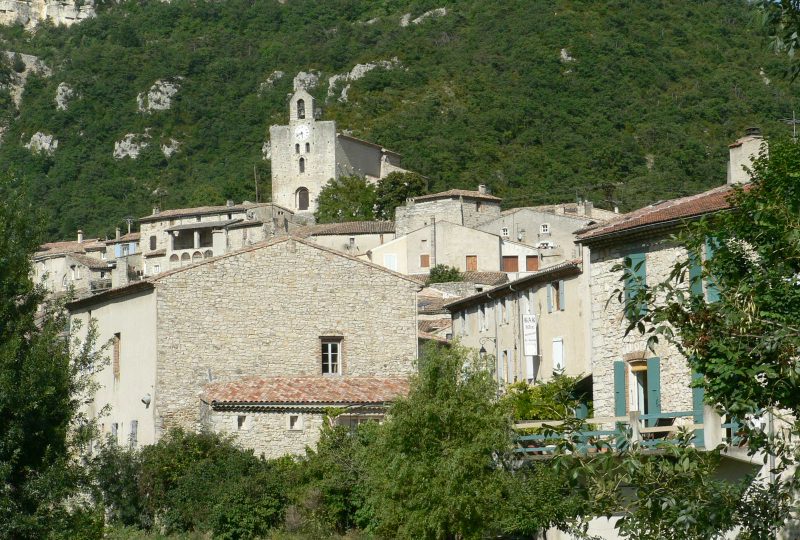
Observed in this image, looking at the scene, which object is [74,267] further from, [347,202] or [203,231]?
[347,202]

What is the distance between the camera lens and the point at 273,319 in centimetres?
3859

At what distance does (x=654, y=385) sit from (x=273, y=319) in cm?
1279

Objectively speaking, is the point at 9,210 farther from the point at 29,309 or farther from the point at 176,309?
the point at 176,309

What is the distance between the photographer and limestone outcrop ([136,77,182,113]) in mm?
155000

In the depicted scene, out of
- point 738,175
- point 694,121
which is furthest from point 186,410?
point 694,121

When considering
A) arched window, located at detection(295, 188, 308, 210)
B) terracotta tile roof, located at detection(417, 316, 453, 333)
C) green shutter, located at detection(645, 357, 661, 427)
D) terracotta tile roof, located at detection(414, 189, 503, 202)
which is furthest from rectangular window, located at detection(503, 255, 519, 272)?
green shutter, located at detection(645, 357, 661, 427)

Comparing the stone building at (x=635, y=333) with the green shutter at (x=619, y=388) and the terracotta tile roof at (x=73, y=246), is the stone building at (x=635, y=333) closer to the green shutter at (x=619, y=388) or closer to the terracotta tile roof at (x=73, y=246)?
the green shutter at (x=619, y=388)

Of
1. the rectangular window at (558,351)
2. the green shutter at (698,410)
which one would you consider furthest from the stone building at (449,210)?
the green shutter at (698,410)

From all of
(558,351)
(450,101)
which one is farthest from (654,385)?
(450,101)

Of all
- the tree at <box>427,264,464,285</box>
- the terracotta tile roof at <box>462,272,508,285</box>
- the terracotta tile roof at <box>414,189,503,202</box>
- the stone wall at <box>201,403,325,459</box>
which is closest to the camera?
the stone wall at <box>201,403,325,459</box>

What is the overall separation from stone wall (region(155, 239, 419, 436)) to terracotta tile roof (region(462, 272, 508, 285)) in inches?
1235

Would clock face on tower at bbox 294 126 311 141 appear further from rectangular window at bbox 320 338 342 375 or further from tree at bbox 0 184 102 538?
tree at bbox 0 184 102 538

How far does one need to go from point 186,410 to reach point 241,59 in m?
135

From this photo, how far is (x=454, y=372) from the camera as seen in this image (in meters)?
31.9
